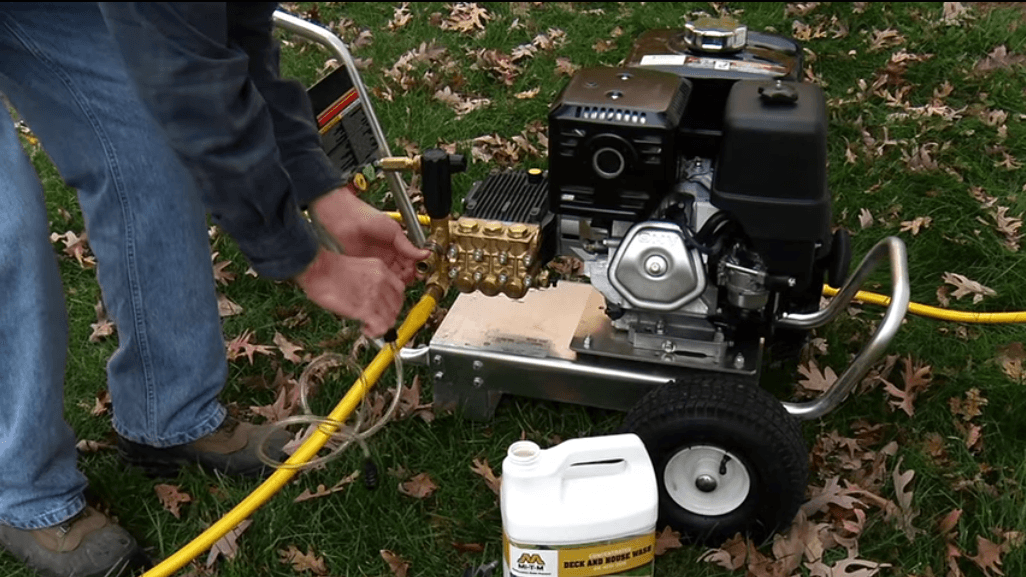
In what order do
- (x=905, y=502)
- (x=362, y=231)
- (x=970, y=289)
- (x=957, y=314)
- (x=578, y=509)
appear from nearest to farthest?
(x=578, y=509) < (x=362, y=231) < (x=905, y=502) < (x=957, y=314) < (x=970, y=289)

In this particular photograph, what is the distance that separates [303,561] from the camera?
103 inches

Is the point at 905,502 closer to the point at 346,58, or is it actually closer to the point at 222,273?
the point at 346,58

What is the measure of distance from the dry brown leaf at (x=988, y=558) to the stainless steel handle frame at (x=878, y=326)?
19.3 inches

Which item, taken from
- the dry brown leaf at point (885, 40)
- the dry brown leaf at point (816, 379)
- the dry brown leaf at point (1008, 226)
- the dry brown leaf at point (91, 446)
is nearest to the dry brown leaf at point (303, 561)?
the dry brown leaf at point (91, 446)

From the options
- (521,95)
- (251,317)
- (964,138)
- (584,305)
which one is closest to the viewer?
(584,305)

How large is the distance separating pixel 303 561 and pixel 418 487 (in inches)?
14.8

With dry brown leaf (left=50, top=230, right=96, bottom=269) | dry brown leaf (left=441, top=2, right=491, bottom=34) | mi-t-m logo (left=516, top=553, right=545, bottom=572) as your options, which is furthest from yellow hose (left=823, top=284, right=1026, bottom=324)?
dry brown leaf (left=441, top=2, right=491, bottom=34)

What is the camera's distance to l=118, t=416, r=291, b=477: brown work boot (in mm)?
2828

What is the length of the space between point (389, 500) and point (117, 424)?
769 mm

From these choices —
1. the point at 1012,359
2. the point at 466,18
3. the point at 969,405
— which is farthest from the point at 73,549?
the point at 466,18

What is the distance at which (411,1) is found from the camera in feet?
20.7

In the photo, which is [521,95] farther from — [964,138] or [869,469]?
[869,469]

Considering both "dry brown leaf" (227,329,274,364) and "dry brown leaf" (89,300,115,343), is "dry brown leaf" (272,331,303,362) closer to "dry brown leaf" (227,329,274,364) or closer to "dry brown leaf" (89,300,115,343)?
"dry brown leaf" (227,329,274,364)

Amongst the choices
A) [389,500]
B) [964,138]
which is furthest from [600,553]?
[964,138]
